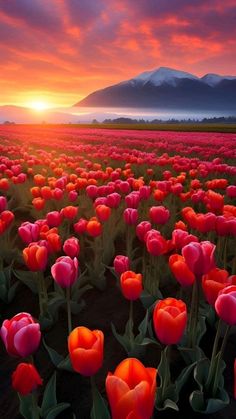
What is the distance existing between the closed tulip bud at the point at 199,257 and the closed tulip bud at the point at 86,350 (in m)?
0.84

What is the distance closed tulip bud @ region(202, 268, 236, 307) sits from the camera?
233 cm

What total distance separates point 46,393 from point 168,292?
6.03 ft

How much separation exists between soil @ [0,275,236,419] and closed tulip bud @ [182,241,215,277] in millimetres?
920

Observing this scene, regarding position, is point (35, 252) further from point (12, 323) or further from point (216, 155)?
point (216, 155)

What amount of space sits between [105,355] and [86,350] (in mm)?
1479

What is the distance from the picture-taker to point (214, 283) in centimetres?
233

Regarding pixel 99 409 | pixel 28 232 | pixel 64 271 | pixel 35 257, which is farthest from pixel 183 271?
pixel 28 232

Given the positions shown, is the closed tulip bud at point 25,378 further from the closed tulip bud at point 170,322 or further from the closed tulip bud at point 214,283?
the closed tulip bud at point 214,283

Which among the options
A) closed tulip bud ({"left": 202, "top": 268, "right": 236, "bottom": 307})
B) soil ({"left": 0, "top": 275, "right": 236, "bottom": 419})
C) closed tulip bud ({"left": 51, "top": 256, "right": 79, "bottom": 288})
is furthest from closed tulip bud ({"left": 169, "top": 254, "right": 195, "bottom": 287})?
soil ({"left": 0, "top": 275, "right": 236, "bottom": 419})

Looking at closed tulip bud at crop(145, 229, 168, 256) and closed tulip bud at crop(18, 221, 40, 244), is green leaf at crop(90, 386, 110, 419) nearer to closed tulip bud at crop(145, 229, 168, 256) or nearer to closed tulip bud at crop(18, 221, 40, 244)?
closed tulip bud at crop(145, 229, 168, 256)

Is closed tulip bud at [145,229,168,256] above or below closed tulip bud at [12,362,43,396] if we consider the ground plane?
above

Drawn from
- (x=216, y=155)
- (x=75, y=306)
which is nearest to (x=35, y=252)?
(x=75, y=306)

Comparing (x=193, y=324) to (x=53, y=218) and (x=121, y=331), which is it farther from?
(x=53, y=218)

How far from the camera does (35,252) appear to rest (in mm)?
2969
